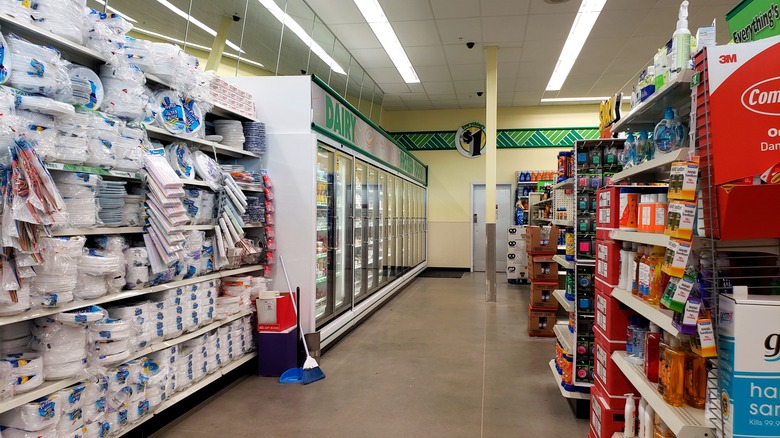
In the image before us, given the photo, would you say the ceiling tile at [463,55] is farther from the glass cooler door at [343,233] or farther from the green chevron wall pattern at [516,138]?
the green chevron wall pattern at [516,138]

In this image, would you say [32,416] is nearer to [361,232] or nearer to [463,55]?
[361,232]

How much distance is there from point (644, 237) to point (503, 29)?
20.5 feet

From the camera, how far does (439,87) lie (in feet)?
35.5

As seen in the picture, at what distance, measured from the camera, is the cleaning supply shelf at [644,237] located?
1.72m

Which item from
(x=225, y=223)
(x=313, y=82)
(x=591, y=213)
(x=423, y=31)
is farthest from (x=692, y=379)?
(x=423, y=31)

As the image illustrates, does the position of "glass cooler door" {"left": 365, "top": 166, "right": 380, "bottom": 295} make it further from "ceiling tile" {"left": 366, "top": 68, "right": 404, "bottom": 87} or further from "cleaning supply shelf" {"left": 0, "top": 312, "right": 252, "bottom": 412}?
"cleaning supply shelf" {"left": 0, "top": 312, "right": 252, "bottom": 412}

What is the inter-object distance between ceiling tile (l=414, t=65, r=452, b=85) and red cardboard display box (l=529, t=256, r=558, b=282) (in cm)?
470

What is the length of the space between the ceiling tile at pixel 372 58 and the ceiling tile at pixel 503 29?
5.88 ft

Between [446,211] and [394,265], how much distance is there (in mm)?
4323

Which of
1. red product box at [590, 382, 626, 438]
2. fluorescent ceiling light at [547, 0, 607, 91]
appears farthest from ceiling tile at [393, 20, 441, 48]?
red product box at [590, 382, 626, 438]

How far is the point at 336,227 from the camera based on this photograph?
5.70 meters

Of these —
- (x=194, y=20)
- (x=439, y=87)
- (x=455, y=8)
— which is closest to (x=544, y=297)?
(x=455, y=8)

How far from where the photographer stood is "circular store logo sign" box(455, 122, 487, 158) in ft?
42.9

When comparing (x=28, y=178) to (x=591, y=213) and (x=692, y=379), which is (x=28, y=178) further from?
(x=591, y=213)
